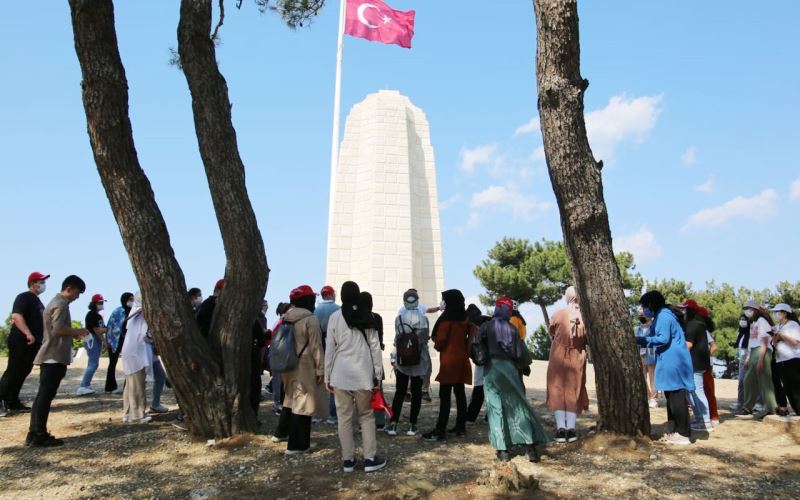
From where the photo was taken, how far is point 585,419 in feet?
26.8

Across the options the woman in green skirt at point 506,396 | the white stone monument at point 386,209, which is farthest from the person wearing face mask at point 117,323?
the white stone monument at point 386,209

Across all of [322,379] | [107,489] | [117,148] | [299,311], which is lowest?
[107,489]

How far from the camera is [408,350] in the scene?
641 cm

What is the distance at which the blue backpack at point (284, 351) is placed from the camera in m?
5.76

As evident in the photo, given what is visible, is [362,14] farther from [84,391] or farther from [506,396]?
[506,396]

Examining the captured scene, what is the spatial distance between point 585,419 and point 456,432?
2324 millimetres

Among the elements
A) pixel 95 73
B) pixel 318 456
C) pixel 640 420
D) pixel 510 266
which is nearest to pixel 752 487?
pixel 640 420

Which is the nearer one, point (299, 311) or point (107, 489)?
point (107, 489)

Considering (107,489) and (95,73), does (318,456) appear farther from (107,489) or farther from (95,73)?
(95,73)

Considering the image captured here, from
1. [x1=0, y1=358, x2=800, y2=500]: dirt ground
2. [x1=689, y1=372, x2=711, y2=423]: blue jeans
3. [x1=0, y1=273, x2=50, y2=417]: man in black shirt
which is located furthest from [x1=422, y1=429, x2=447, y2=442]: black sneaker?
[x1=0, y1=273, x2=50, y2=417]: man in black shirt

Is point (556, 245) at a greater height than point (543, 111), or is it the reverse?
point (556, 245)

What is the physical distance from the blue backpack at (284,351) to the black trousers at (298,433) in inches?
19.2

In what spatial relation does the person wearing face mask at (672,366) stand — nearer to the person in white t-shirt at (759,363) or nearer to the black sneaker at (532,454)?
the black sneaker at (532,454)

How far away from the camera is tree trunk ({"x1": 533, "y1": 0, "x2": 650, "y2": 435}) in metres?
6.02
